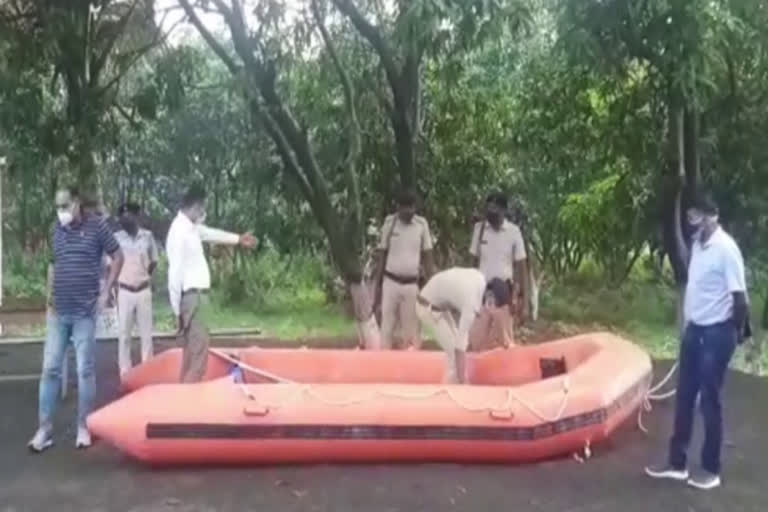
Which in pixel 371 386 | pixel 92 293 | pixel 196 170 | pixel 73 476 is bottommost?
pixel 73 476

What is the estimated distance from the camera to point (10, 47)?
9.30 m

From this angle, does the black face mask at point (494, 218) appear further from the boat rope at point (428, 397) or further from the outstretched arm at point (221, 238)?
the outstretched arm at point (221, 238)

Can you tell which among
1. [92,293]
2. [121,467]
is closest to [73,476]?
[121,467]

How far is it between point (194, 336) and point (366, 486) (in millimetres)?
1420

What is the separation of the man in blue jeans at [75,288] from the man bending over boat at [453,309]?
179 centimetres

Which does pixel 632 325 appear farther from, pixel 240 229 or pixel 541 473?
pixel 541 473

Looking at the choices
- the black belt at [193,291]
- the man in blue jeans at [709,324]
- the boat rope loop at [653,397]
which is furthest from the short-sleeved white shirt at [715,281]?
the black belt at [193,291]

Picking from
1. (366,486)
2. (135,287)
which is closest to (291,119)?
(135,287)

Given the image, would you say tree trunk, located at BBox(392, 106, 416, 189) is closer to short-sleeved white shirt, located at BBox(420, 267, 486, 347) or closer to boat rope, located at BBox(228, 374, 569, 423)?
short-sleeved white shirt, located at BBox(420, 267, 486, 347)

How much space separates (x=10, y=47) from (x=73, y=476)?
5.44m

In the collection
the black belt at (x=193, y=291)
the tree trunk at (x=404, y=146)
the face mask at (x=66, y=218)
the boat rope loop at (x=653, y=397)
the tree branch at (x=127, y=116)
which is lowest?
the boat rope loop at (x=653, y=397)

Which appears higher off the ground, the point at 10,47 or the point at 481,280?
the point at 10,47

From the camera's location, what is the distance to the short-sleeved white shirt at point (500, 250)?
23.5ft

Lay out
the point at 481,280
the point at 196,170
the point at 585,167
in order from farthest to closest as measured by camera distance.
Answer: the point at 196,170 → the point at 585,167 → the point at 481,280
